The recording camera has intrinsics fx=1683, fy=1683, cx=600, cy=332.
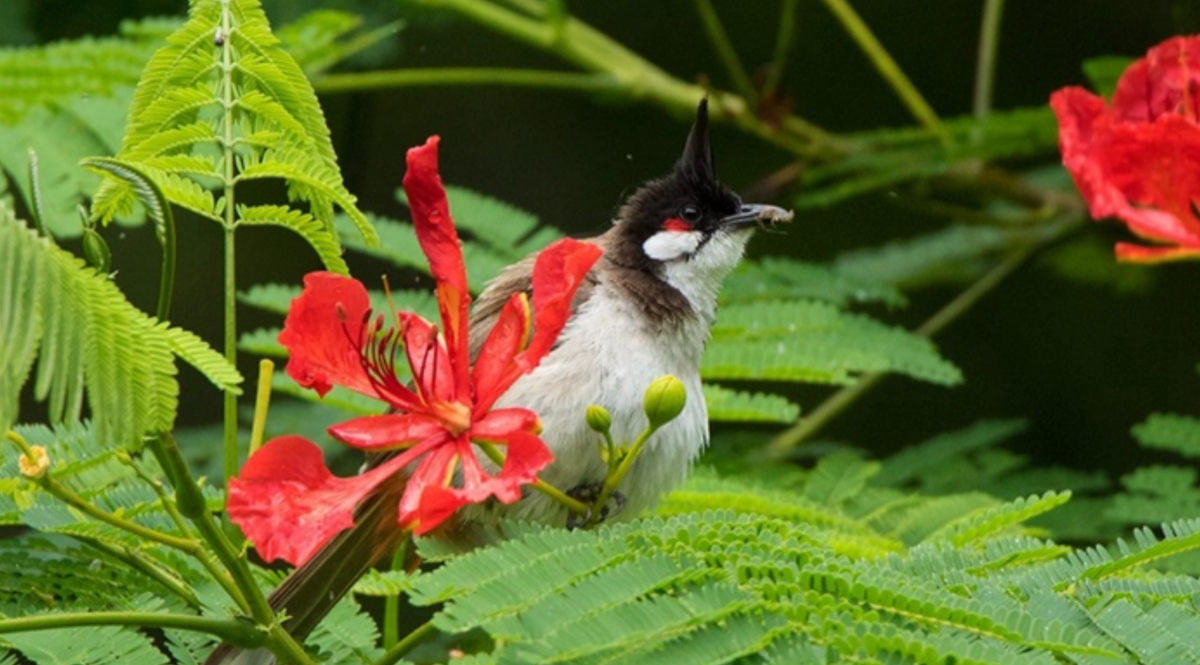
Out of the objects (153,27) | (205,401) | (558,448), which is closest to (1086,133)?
(558,448)

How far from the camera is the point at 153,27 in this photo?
3.94m

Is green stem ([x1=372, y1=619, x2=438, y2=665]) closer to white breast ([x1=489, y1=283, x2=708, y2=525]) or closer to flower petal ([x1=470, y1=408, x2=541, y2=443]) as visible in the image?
flower petal ([x1=470, y1=408, x2=541, y2=443])

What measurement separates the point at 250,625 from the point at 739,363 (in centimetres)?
172

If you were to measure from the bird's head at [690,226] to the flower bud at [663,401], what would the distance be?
3.92ft

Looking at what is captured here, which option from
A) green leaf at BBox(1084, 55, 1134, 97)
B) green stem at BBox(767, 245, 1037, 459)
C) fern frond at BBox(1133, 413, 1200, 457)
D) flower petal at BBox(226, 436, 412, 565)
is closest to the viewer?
flower petal at BBox(226, 436, 412, 565)

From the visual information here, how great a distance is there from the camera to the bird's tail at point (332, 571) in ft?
7.13

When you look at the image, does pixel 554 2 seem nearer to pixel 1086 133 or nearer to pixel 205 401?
pixel 1086 133

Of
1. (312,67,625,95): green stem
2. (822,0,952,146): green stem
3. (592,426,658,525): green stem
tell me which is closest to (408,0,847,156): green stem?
(312,67,625,95): green stem

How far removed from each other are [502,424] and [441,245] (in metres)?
0.24

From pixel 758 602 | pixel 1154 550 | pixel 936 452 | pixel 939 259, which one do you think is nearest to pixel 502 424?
pixel 758 602

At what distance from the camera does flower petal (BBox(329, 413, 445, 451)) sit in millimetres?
1820

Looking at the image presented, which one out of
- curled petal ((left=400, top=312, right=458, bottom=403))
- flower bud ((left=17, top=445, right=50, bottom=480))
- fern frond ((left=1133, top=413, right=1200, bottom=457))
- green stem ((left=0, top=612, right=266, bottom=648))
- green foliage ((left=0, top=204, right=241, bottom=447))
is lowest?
fern frond ((left=1133, top=413, right=1200, bottom=457))

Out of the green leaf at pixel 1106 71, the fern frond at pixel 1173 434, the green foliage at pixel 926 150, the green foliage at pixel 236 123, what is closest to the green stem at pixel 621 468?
the green foliage at pixel 236 123

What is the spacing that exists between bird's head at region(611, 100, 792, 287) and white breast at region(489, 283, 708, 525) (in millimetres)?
277
